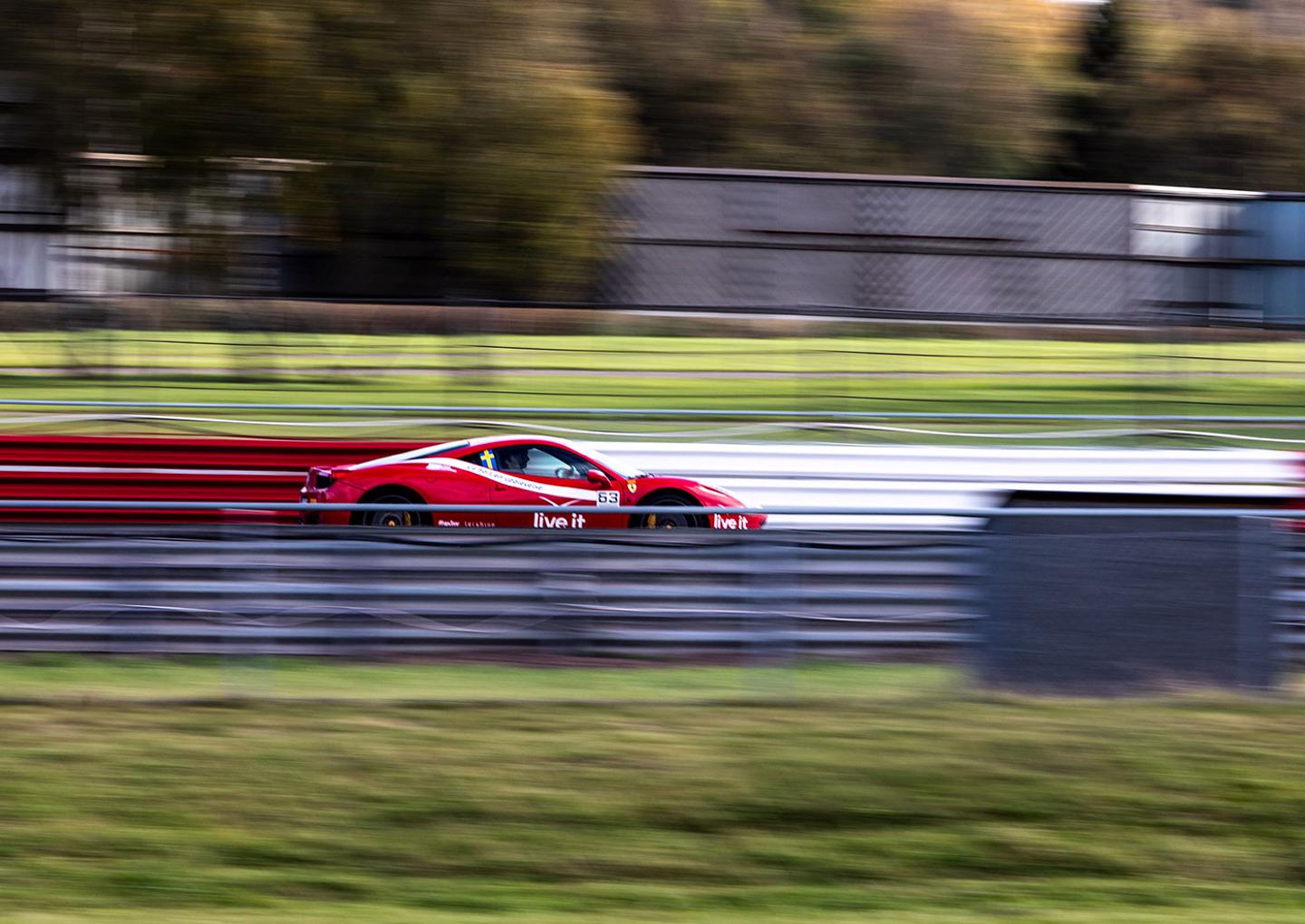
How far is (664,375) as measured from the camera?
1689cm

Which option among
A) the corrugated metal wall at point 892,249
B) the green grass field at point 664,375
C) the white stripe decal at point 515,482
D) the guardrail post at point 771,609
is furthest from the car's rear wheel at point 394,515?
the corrugated metal wall at point 892,249

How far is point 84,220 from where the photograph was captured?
17.8 meters

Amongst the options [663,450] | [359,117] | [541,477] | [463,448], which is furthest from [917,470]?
[359,117]

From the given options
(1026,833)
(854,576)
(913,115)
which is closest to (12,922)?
(1026,833)

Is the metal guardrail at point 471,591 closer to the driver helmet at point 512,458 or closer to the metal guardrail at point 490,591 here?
the metal guardrail at point 490,591

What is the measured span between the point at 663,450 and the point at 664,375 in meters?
1.89

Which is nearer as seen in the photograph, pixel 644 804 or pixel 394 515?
pixel 644 804

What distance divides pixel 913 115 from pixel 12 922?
3013cm

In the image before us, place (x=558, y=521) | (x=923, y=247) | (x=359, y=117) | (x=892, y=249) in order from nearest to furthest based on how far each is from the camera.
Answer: (x=558, y=521)
(x=892, y=249)
(x=923, y=247)
(x=359, y=117)

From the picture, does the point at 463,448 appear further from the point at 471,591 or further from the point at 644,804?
the point at 644,804

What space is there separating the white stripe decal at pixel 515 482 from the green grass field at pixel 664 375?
9.97 ft

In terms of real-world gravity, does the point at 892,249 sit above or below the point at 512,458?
above

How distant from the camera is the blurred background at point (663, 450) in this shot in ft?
19.0

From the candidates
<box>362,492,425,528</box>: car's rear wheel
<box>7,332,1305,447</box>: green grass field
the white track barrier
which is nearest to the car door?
<box>362,492,425,528</box>: car's rear wheel
